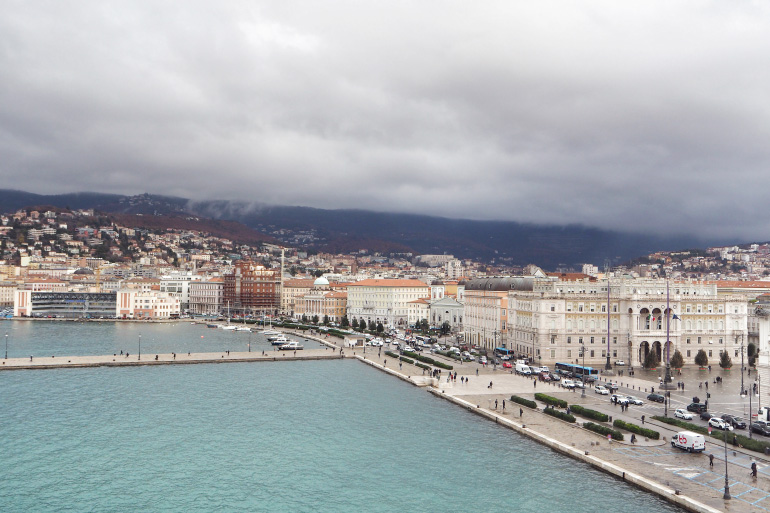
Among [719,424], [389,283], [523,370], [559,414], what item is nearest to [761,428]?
[719,424]

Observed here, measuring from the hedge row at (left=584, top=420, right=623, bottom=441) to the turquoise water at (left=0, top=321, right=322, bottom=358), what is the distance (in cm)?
4968

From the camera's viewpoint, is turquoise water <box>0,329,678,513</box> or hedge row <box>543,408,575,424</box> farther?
hedge row <box>543,408,575,424</box>

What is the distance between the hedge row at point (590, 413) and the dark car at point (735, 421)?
19.9 ft

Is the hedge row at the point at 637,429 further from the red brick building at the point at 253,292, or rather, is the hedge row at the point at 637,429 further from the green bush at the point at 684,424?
the red brick building at the point at 253,292

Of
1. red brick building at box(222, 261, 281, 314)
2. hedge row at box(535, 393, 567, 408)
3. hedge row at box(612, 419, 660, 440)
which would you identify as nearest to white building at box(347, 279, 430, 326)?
red brick building at box(222, 261, 281, 314)

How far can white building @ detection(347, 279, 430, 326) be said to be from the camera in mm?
114875

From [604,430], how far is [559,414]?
160 inches

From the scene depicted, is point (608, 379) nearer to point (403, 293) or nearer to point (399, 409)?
point (399, 409)

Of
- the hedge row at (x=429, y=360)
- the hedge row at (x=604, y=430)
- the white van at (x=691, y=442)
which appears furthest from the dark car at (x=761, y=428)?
the hedge row at (x=429, y=360)

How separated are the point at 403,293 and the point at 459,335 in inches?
1129

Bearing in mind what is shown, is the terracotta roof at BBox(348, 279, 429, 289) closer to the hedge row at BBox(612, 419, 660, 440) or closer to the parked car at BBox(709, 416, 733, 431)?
the hedge row at BBox(612, 419, 660, 440)

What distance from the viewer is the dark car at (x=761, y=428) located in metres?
32.0

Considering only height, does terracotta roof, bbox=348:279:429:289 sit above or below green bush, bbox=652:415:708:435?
above

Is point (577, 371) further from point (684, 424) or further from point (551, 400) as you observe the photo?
point (684, 424)
